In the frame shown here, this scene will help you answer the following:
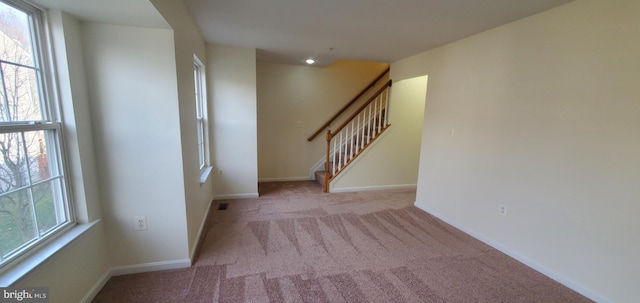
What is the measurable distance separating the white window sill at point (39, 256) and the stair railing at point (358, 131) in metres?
3.08

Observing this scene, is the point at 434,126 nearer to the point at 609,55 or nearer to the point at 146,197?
the point at 609,55

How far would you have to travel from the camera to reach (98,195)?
5.98ft

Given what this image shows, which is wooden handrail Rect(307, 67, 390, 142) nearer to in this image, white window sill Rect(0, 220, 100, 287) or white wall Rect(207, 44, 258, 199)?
white wall Rect(207, 44, 258, 199)

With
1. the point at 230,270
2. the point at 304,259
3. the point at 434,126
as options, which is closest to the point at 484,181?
the point at 434,126

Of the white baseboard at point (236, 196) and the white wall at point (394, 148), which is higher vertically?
the white wall at point (394, 148)

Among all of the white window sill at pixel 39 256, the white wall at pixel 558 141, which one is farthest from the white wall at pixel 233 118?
the white wall at pixel 558 141

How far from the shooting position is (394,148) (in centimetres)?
438

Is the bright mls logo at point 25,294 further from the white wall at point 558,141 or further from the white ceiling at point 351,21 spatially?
the white wall at point 558,141

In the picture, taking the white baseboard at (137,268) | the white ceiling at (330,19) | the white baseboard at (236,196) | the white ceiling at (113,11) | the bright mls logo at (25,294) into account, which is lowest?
the white baseboard at (137,268)

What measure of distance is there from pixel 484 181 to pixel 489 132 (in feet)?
1.75

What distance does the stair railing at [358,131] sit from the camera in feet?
13.8

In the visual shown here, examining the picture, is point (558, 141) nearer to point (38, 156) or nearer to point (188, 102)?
point (188, 102)

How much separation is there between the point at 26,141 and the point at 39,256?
0.64 metres

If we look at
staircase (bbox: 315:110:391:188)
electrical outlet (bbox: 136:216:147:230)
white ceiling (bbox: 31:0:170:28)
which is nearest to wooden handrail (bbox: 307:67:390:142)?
staircase (bbox: 315:110:391:188)
